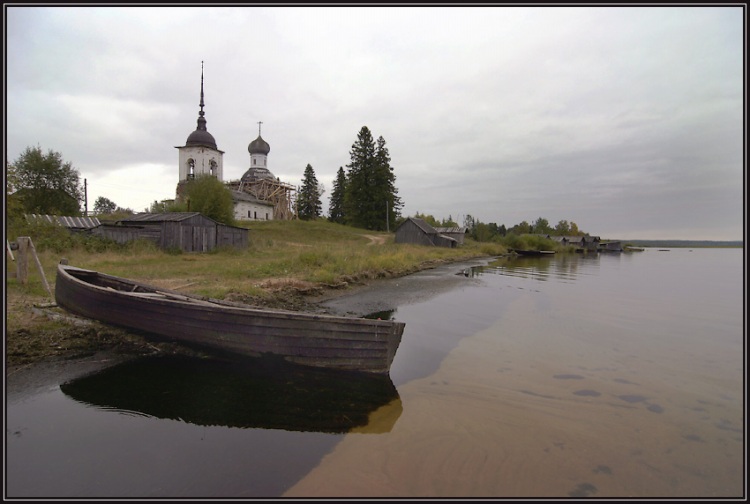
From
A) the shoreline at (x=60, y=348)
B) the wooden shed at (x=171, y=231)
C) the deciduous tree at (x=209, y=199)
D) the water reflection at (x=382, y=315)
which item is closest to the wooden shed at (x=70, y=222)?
the wooden shed at (x=171, y=231)

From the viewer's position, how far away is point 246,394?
21.1 feet

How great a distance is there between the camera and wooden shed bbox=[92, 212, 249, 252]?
23.4 m

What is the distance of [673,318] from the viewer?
550 inches

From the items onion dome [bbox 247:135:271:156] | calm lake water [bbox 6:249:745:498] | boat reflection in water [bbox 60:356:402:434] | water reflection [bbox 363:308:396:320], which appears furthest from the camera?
onion dome [bbox 247:135:271:156]

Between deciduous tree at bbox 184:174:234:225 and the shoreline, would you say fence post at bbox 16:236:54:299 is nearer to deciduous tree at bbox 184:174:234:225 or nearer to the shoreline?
the shoreline

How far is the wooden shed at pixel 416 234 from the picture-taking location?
5006 cm

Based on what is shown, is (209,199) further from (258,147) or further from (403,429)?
(258,147)

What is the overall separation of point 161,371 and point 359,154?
2268 inches

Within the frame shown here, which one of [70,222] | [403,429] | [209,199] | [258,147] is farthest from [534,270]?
[258,147]

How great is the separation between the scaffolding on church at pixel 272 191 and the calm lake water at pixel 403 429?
57775mm

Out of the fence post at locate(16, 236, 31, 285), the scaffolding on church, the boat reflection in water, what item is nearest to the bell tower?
the scaffolding on church

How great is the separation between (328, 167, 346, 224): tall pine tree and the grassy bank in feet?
138

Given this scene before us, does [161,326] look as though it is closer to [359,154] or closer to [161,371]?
[161,371]

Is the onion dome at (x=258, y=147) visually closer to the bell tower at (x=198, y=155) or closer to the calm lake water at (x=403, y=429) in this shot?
the bell tower at (x=198, y=155)
